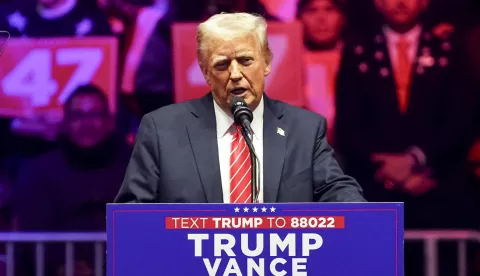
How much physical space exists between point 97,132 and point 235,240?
2.55 metres

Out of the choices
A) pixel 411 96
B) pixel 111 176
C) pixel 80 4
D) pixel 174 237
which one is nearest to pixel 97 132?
pixel 111 176

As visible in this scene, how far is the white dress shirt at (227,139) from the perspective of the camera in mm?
2457

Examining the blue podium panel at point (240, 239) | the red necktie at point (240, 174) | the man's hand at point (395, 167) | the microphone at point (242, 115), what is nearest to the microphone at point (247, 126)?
the microphone at point (242, 115)

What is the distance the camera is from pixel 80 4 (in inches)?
174

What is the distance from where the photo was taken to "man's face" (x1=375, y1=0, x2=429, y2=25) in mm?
4375

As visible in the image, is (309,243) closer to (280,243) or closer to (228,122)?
(280,243)

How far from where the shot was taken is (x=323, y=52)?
14.4 feet

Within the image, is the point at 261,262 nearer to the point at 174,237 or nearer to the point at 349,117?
the point at 174,237

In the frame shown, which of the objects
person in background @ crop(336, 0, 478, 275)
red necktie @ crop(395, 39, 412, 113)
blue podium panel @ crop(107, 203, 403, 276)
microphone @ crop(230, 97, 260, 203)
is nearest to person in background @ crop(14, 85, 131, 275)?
person in background @ crop(336, 0, 478, 275)

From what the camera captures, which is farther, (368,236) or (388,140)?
(388,140)

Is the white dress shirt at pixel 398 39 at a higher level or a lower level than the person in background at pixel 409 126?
higher

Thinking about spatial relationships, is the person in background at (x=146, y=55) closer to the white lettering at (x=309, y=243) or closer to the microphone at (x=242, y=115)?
the microphone at (x=242, y=115)

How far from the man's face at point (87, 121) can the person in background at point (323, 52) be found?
103 cm

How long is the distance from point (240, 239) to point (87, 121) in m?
2.57
